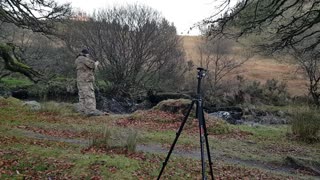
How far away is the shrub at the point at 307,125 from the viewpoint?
16500 mm

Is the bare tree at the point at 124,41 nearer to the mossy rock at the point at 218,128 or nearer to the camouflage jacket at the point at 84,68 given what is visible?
the camouflage jacket at the point at 84,68

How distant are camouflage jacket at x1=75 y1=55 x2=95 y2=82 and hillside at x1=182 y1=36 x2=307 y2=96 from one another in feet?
56.5

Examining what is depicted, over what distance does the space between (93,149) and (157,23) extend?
22.6m

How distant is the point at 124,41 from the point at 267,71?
2532 cm

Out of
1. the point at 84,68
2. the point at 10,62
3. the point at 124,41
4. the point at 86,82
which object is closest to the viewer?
the point at 10,62

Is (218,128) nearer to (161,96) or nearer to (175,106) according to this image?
(175,106)

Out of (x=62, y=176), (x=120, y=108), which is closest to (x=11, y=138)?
(x=62, y=176)

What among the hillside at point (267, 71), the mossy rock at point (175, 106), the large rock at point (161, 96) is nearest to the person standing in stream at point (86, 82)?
the mossy rock at point (175, 106)

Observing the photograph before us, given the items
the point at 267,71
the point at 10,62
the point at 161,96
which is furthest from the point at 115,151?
the point at 267,71

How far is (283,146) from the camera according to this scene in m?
15.7

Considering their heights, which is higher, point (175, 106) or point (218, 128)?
point (175, 106)

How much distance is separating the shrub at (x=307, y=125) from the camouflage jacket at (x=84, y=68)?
9.92 metres

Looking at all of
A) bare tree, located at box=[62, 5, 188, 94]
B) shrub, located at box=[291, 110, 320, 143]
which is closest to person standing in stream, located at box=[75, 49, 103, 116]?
shrub, located at box=[291, 110, 320, 143]

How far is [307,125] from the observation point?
661 inches
